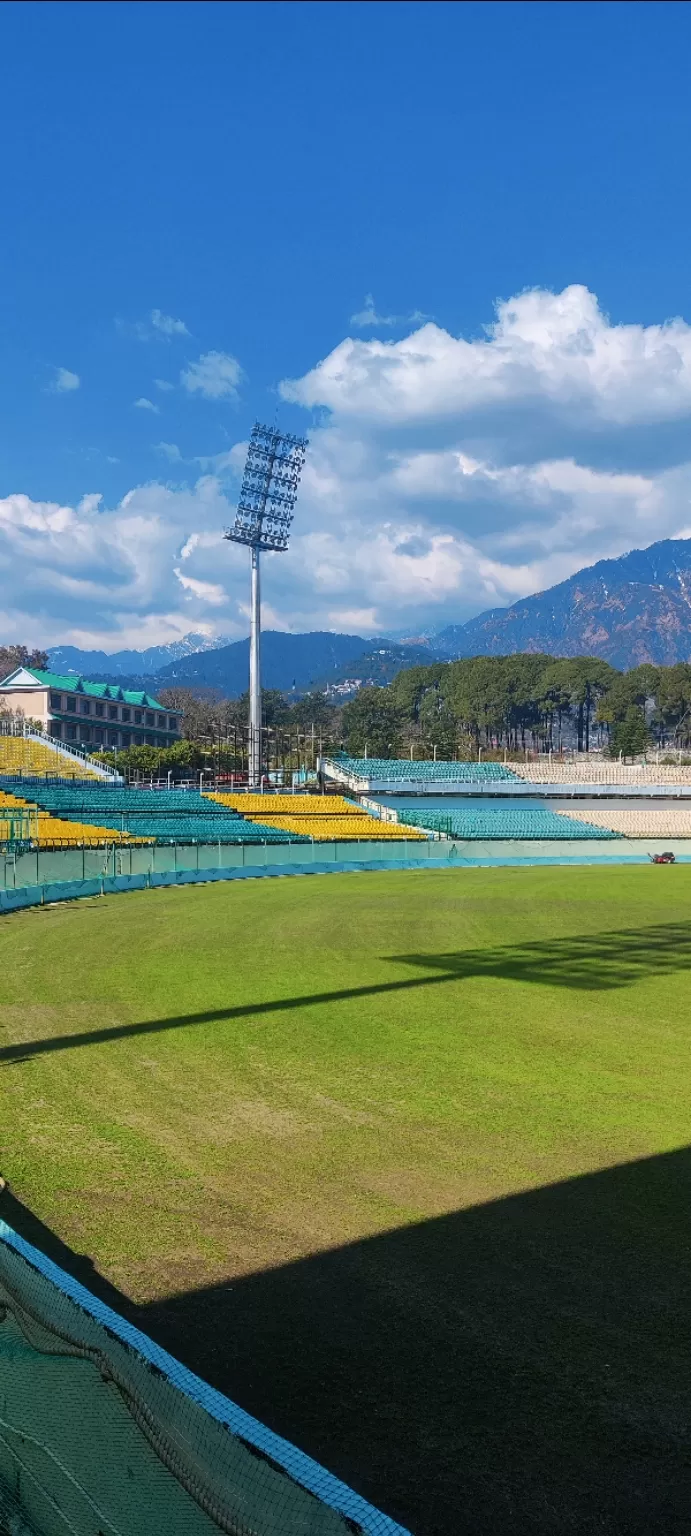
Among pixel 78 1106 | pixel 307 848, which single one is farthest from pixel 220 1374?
pixel 307 848

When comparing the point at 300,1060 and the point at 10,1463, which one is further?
the point at 300,1060

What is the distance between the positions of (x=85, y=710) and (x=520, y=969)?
106 m

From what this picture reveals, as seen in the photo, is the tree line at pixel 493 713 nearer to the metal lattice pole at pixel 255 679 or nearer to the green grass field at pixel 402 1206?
the metal lattice pole at pixel 255 679

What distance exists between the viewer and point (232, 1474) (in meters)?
3.21

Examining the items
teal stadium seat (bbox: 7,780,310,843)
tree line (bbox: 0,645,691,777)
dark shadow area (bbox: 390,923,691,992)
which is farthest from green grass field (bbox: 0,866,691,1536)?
tree line (bbox: 0,645,691,777)

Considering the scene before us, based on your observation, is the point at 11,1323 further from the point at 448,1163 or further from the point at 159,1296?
the point at 448,1163

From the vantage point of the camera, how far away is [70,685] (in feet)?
386

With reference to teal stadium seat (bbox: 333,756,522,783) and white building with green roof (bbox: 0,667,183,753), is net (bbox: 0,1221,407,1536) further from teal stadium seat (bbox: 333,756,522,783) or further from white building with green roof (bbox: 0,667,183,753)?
white building with green roof (bbox: 0,667,183,753)

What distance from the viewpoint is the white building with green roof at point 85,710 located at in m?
112

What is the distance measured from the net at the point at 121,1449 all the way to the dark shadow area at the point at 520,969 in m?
9.37

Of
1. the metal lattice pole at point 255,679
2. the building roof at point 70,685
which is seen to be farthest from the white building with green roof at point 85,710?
the metal lattice pole at point 255,679

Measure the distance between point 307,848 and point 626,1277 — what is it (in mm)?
39710

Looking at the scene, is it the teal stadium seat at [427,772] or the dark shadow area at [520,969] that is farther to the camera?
the teal stadium seat at [427,772]

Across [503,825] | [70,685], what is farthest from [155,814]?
[70,685]
